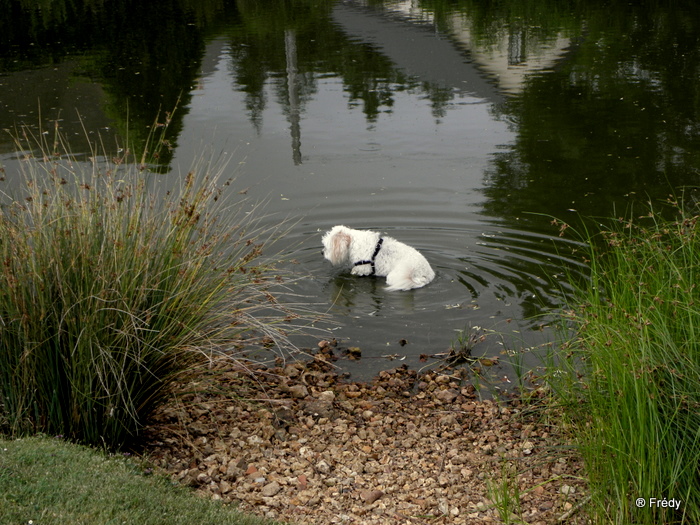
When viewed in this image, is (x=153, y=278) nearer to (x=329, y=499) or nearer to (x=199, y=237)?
(x=199, y=237)

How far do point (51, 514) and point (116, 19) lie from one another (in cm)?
2398

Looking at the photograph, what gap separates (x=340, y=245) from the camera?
24.5ft

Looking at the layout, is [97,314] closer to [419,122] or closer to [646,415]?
[646,415]

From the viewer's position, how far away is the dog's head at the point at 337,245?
746cm

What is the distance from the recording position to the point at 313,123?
1312 cm

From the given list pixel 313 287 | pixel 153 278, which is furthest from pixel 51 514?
pixel 313 287

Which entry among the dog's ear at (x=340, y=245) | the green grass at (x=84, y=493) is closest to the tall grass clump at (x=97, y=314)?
the green grass at (x=84, y=493)

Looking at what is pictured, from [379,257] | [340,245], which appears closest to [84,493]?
[340,245]

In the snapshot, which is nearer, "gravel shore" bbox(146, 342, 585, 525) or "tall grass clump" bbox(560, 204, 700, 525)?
"tall grass clump" bbox(560, 204, 700, 525)

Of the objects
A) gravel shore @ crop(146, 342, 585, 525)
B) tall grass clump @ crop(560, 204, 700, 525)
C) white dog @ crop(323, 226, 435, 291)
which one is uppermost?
tall grass clump @ crop(560, 204, 700, 525)

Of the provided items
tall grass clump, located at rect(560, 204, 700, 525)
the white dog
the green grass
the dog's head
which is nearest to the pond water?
the white dog

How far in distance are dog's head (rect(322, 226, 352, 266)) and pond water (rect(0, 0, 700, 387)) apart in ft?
0.90

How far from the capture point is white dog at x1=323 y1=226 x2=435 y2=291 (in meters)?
7.40

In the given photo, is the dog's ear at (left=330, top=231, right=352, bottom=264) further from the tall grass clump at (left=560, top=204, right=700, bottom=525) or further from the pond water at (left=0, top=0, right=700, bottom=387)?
the tall grass clump at (left=560, top=204, right=700, bottom=525)
